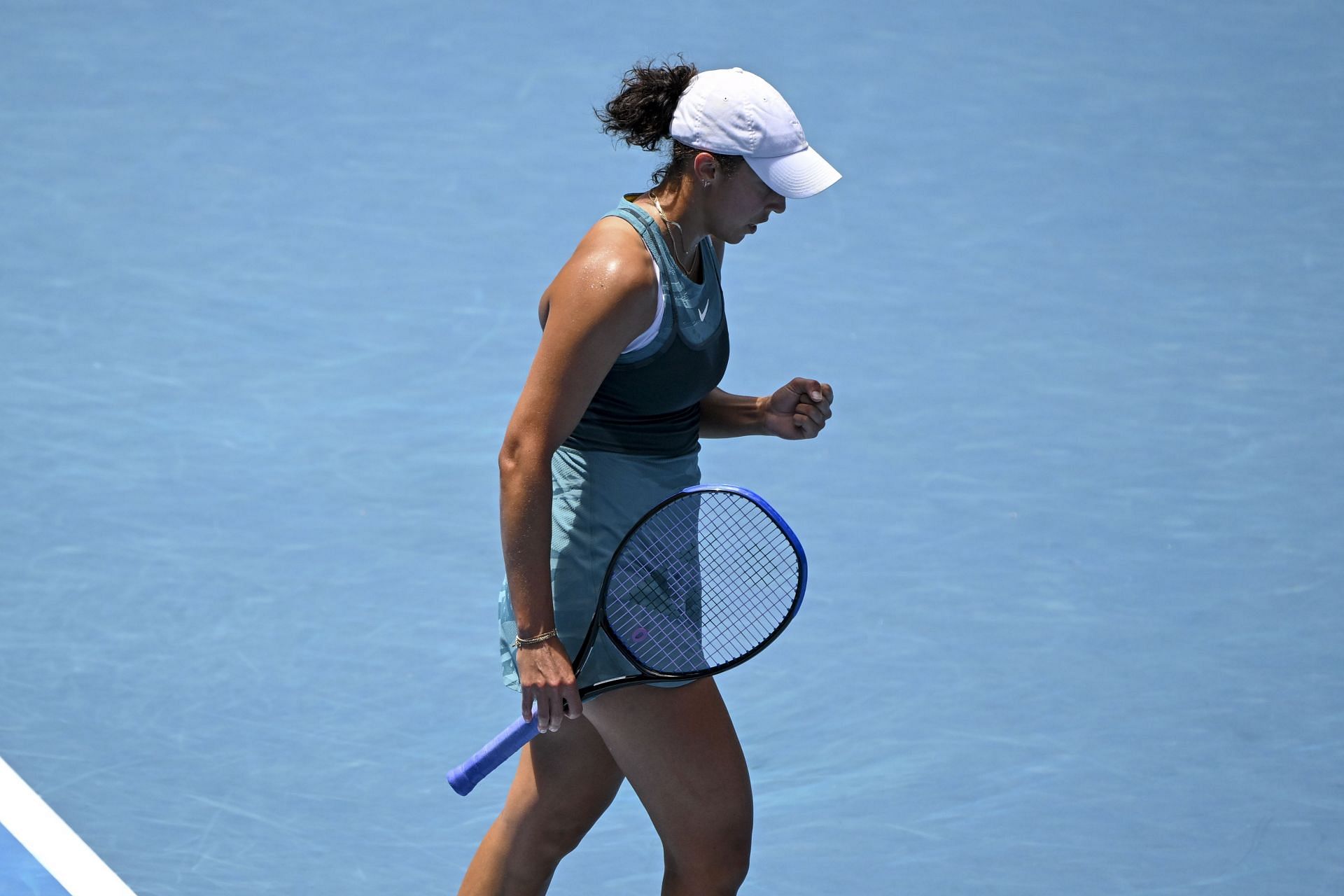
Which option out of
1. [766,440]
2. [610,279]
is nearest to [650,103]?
[610,279]

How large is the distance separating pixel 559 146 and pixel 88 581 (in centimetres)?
328

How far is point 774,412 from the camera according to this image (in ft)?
9.70

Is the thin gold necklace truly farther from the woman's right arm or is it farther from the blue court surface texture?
the blue court surface texture

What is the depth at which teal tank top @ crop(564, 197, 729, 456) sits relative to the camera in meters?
2.59

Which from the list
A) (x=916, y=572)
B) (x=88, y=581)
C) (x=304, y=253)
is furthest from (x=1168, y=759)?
(x=304, y=253)

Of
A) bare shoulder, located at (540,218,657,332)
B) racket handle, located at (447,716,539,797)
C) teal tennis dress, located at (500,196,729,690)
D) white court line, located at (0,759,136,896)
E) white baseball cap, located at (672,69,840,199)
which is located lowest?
white court line, located at (0,759,136,896)

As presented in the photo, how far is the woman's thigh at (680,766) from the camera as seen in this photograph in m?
2.66

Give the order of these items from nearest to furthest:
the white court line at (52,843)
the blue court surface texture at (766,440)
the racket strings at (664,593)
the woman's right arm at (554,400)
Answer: the woman's right arm at (554,400) → the racket strings at (664,593) → the white court line at (52,843) → the blue court surface texture at (766,440)

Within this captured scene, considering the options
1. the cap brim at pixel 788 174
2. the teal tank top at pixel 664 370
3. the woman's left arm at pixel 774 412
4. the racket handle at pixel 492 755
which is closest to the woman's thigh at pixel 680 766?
the racket handle at pixel 492 755

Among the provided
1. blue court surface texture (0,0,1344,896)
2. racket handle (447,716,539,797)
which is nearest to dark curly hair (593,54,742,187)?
racket handle (447,716,539,797)

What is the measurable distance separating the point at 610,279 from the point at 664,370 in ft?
0.68

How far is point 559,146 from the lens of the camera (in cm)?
717

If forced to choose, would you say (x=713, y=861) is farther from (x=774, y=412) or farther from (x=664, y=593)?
(x=774, y=412)

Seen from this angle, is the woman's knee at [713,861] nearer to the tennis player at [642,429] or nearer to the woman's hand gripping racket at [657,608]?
the tennis player at [642,429]
